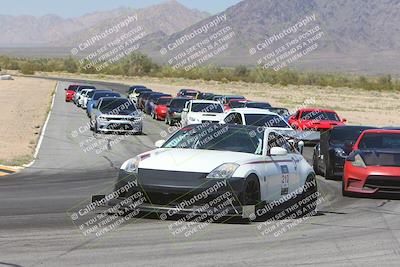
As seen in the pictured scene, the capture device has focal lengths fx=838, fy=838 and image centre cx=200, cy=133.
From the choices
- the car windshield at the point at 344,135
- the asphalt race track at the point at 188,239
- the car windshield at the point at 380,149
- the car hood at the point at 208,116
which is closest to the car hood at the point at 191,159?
the asphalt race track at the point at 188,239

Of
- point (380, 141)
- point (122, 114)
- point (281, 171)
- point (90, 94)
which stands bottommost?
point (380, 141)

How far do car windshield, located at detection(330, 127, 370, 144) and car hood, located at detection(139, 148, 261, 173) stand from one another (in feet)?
27.0

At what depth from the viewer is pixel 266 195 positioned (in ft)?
38.5

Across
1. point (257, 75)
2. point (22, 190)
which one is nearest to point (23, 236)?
point (22, 190)

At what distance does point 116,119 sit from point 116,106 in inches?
54.0

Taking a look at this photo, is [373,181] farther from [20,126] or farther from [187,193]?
[20,126]

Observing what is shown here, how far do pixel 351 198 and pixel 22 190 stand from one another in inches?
235

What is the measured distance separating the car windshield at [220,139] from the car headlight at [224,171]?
35.4 inches

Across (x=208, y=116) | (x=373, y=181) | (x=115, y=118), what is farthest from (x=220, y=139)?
(x=208, y=116)

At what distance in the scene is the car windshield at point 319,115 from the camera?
108 ft

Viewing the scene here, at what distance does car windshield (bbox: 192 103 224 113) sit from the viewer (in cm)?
3544

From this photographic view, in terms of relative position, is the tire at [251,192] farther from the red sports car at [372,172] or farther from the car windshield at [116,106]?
the car windshield at [116,106]

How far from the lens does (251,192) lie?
11250mm

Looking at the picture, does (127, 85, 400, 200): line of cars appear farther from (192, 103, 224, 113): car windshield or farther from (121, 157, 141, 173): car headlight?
(121, 157, 141, 173): car headlight
